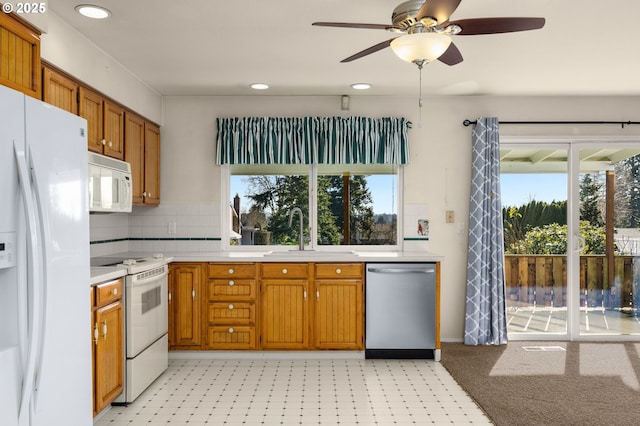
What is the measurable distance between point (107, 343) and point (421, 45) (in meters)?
2.47

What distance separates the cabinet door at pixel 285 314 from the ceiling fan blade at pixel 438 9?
2750 millimetres

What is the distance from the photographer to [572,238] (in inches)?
207

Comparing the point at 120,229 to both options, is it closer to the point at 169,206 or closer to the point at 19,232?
the point at 169,206

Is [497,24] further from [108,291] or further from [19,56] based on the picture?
[108,291]

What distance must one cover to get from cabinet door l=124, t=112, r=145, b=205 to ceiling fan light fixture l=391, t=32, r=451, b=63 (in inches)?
102

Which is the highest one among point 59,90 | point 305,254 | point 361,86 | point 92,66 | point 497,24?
point 361,86

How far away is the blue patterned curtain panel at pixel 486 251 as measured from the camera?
199 inches

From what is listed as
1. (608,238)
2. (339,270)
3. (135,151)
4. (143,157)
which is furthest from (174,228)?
(608,238)

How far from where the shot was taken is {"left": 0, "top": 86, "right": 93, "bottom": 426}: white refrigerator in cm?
189

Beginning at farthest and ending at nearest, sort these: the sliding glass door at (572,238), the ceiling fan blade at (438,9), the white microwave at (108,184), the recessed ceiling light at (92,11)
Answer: the sliding glass door at (572,238), the white microwave at (108,184), the recessed ceiling light at (92,11), the ceiling fan blade at (438,9)

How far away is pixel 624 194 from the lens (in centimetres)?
529

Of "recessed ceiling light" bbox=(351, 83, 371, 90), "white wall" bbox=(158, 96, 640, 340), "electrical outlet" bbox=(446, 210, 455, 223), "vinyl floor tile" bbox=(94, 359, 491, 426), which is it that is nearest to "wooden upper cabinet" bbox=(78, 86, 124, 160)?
"white wall" bbox=(158, 96, 640, 340)

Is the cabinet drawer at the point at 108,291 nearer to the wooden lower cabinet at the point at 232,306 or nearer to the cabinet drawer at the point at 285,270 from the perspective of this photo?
the wooden lower cabinet at the point at 232,306

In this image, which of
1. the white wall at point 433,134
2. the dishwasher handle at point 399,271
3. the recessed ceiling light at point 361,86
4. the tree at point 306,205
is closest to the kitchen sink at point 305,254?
the tree at point 306,205
